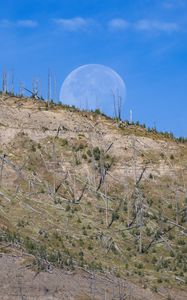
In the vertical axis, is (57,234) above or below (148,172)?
below

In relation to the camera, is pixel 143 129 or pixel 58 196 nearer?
pixel 58 196

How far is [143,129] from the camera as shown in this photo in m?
73.2

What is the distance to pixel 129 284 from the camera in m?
46.7

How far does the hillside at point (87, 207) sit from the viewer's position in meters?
44.7

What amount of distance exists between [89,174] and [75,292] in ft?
74.7

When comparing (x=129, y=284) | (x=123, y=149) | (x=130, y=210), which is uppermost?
(x=123, y=149)

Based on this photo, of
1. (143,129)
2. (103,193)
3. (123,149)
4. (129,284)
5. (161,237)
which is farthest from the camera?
(143,129)

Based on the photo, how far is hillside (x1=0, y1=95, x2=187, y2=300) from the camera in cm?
4466

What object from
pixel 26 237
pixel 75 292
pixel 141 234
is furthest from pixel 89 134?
pixel 75 292

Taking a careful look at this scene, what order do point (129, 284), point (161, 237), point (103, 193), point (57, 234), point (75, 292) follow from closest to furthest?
point (75, 292), point (129, 284), point (57, 234), point (161, 237), point (103, 193)

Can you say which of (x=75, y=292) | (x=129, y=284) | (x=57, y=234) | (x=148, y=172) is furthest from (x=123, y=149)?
(x=75, y=292)

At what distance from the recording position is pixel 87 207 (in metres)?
59.0

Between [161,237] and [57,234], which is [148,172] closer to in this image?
[161,237]

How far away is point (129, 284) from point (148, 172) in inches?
800
